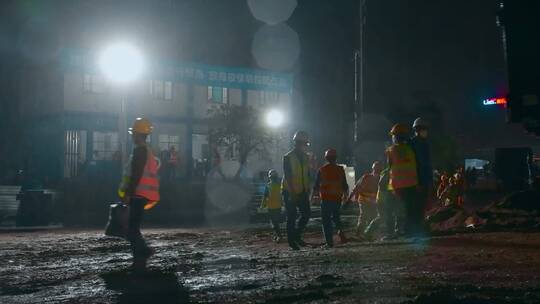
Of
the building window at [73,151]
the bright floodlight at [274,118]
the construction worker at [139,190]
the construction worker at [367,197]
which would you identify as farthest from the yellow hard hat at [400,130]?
the bright floodlight at [274,118]

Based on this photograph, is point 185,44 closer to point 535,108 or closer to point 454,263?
point 535,108

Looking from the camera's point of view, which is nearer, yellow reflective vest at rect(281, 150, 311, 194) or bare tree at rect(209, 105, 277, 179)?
yellow reflective vest at rect(281, 150, 311, 194)

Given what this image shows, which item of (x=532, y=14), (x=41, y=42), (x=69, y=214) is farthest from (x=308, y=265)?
(x=41, y=42)

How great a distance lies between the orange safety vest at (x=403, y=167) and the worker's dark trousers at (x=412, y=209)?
0.09 metres

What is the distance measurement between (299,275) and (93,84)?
2963cm

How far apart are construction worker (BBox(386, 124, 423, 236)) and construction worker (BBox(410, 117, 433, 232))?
0.15 feet

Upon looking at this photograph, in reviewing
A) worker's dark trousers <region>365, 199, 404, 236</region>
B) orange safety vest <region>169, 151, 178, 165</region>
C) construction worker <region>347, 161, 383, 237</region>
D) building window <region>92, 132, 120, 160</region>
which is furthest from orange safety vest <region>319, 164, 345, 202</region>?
building window <region>92, 132, 120, 160</region>

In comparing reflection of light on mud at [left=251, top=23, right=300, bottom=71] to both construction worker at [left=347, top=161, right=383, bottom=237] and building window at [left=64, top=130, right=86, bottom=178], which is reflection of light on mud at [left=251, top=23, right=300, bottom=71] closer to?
building window at [left=64, top=130, right=86, bottom=178]

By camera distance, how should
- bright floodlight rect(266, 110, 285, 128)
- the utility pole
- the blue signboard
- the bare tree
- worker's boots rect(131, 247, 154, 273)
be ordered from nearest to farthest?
worker's boots rect(131, 247, 154, 273) → the utility pole → the blue signboard → the bare tree → bright floodlight rect(266, 110, 285, 128)

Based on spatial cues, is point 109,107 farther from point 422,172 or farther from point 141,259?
point 141,259

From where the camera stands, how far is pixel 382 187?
36.2 ft

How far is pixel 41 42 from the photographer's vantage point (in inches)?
1353

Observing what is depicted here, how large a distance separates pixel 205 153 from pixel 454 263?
1279 inches

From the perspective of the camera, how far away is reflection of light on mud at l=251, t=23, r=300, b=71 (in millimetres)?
42031
